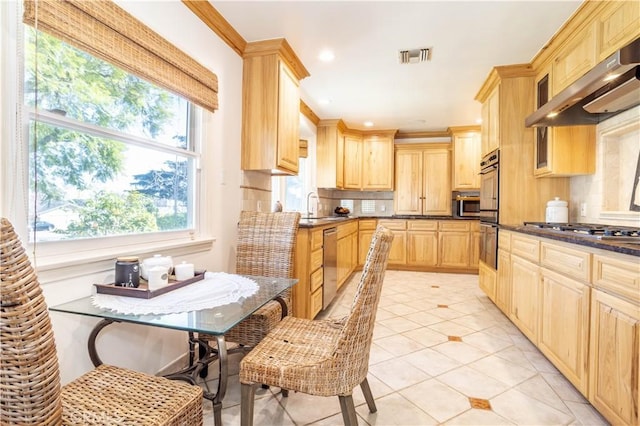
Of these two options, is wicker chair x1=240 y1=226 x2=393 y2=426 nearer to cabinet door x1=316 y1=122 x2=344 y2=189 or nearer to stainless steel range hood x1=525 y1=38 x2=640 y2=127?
stainless steel range hood x1=525 y1=38 x2=640 y2=127

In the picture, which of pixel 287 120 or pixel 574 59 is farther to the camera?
pixel 287 120

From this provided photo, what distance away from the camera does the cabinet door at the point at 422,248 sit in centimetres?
513

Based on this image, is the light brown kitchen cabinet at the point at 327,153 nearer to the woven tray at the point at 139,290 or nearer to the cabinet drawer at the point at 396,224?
the cabinet drawer at the point at 396,224

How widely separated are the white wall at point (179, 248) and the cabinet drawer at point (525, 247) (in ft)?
7.47

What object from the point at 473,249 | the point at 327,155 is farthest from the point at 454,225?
the point at 327,155

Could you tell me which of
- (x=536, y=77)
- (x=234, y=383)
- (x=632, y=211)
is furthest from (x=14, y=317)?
(x=536, y=77)

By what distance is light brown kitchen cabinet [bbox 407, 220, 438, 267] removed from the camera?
5.13 meters

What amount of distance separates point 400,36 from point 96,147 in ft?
7.32

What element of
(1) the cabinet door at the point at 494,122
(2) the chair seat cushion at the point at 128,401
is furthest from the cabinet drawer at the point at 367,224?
(2) the chair seat cushion at the point at 128,401

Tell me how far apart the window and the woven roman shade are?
0.11 m

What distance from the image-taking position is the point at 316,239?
9.00ft

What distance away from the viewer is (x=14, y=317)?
0.68 metres

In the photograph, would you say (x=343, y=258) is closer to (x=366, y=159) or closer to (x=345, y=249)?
(x=345, y=249)

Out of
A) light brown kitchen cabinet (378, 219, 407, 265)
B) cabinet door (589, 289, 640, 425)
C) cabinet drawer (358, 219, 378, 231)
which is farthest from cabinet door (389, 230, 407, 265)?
cabinet door (589, 289, 640, 425)
